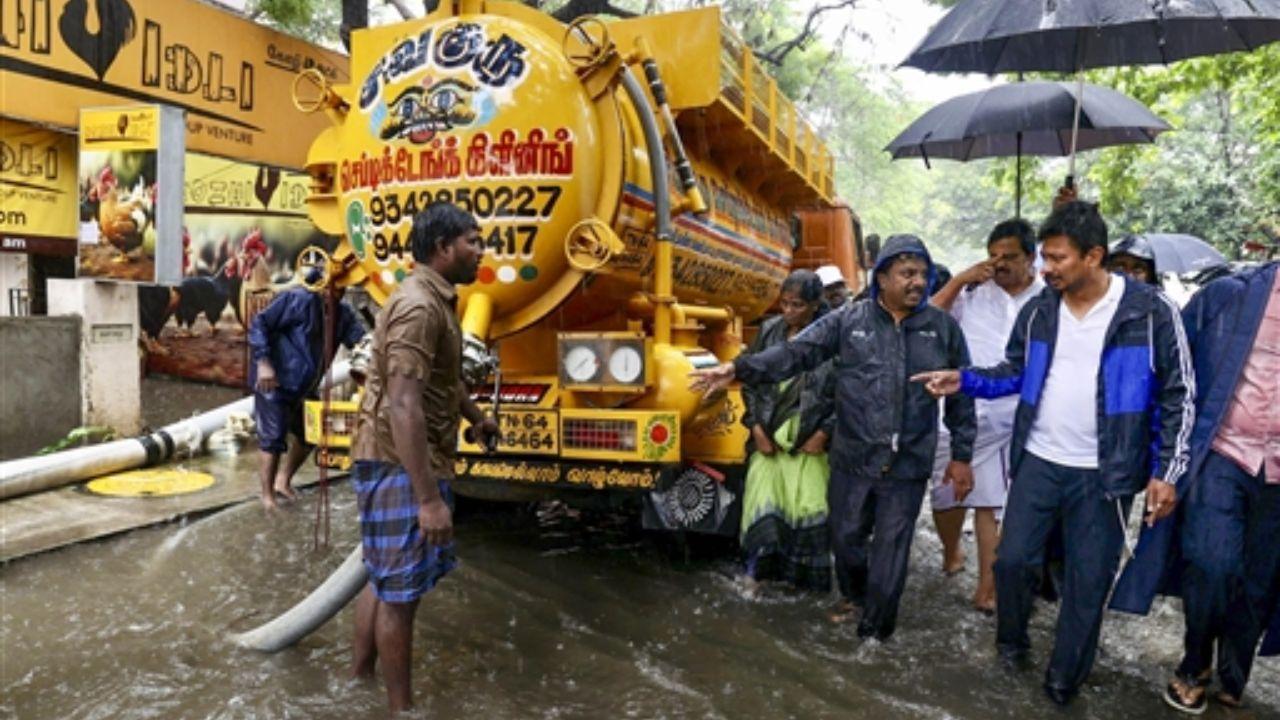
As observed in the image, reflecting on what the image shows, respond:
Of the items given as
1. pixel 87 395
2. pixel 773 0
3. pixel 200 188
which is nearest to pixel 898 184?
pixel 773 0

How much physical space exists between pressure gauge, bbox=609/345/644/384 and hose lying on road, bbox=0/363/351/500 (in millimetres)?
2385

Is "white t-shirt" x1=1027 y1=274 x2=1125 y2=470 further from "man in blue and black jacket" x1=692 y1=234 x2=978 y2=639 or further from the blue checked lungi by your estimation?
the blue checked lungi

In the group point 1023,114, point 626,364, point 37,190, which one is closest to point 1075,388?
point 626,364

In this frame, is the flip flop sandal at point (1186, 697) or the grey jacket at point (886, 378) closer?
the flip flop sandal at point (1186, 697)

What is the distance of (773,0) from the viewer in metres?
16.1

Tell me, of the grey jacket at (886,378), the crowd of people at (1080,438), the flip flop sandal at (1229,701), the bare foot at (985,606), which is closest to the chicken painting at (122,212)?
the crowd of people at (1080,438)

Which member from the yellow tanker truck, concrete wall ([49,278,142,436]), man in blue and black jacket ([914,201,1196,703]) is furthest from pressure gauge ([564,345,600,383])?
concrete wall ([49,278,142,436])

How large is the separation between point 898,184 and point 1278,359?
33.9m

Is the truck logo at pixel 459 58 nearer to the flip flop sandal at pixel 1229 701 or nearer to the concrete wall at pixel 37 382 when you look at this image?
the flip flop sandal at pixel 1229 701

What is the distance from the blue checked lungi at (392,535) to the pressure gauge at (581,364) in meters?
1.30

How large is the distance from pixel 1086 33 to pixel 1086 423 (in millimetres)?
2085

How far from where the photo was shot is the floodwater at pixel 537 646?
3.05 m

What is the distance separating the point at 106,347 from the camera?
22.9 feet

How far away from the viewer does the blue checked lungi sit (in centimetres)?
271
